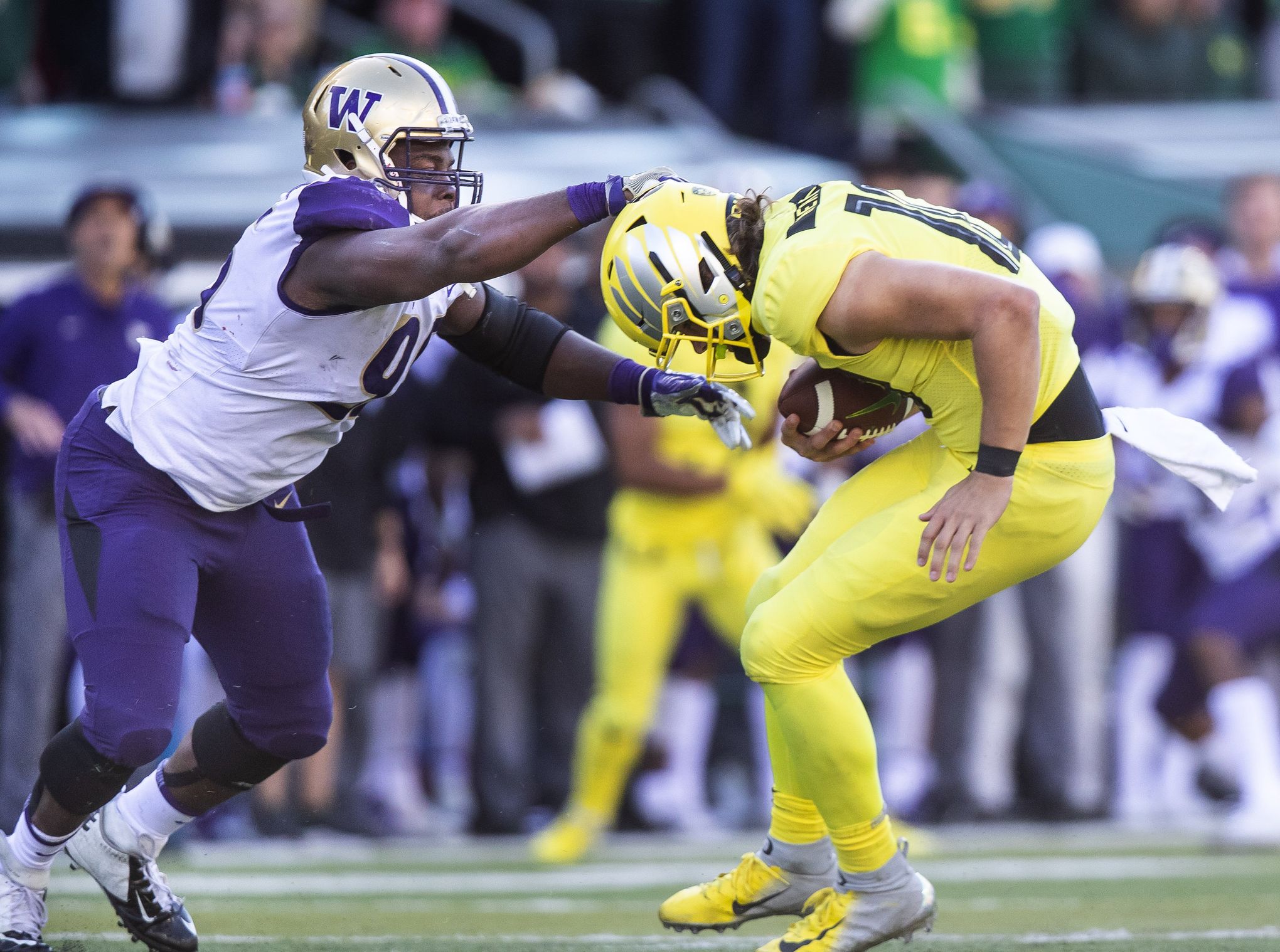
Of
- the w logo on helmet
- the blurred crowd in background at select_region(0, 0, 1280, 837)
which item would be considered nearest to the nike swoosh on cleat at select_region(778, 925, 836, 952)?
the w logo on helmet

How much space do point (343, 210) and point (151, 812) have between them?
1.55 meters

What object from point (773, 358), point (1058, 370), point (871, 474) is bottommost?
point (773, 358)

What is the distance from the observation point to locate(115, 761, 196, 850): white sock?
4418mm

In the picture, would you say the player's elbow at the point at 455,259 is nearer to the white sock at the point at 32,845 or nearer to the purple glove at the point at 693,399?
the purple glove at the point at 693,399

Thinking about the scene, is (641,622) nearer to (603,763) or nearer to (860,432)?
(603,763)

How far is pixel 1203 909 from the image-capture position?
5.31 m

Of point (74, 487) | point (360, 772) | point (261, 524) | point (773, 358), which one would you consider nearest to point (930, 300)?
point (261, 524)

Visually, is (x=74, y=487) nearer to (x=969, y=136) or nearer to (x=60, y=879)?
(x=60, y=879)

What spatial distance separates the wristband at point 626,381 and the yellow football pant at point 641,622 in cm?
272

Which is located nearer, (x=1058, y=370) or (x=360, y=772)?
(x=1058, y=370)

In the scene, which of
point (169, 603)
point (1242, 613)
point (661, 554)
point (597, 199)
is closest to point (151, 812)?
point (169, 603)

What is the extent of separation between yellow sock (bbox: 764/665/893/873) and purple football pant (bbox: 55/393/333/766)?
1.08 meters

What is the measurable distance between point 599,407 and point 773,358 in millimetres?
1126

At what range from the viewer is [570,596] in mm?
7984
